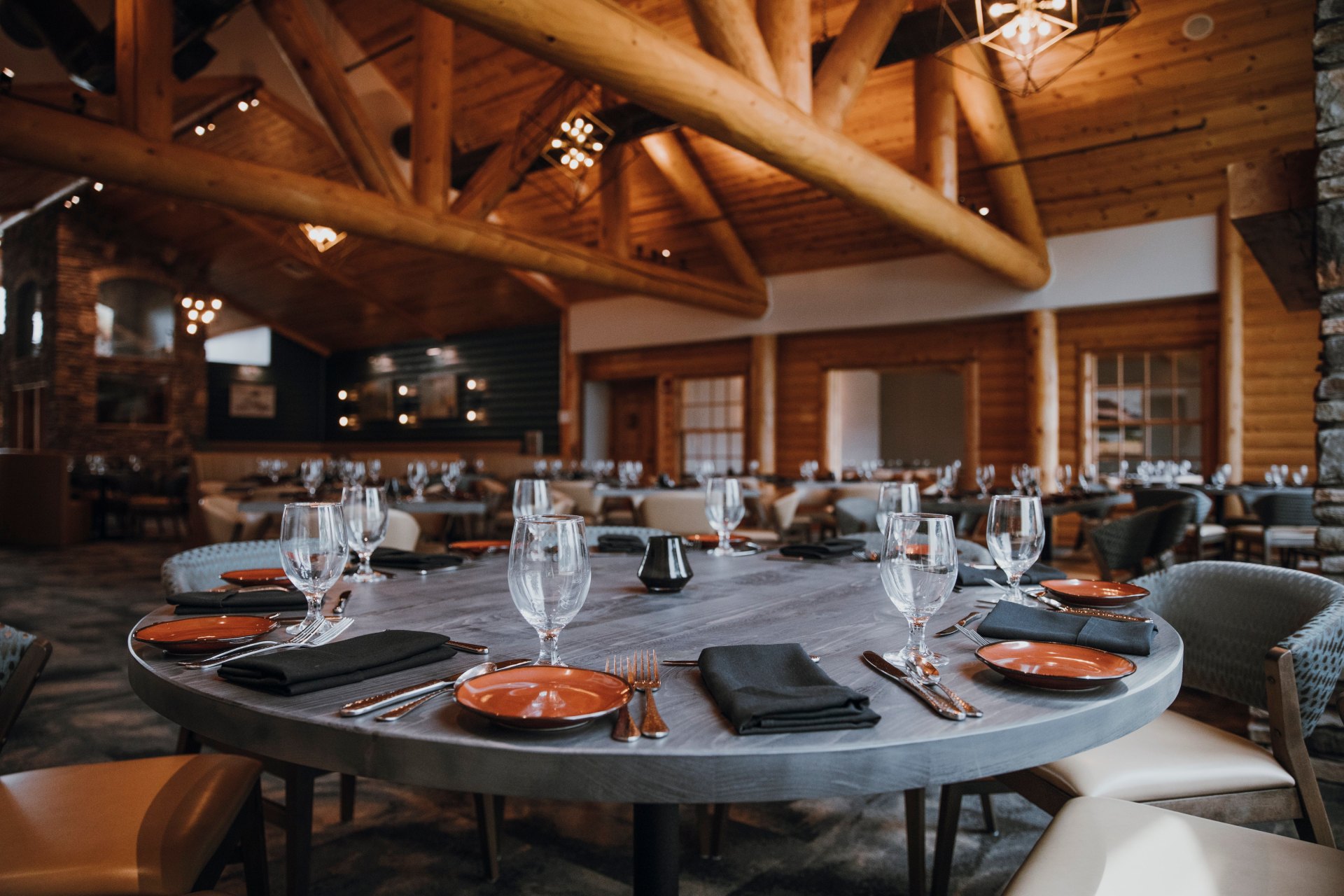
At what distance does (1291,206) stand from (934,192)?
12.0 ft

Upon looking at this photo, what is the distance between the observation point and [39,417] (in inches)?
542

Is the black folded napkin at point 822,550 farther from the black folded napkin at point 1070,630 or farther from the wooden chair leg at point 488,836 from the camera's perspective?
the wooden chair leg at point 488,836

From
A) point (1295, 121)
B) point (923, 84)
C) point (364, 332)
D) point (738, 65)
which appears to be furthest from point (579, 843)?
point (364, 332)

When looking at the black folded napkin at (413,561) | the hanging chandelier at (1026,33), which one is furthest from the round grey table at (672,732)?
the hanging chandelier at (1026,33)

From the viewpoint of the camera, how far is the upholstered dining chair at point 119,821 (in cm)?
111

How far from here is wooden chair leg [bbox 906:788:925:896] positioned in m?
1.83

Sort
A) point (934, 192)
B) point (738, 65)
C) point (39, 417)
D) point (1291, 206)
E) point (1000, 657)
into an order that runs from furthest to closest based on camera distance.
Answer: point (39, 417) < point (934, 192) < point (738, 65) < point (1291, 206) < point (1000, 657)

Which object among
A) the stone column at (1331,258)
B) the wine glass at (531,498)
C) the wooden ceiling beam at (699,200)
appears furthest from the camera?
the wooden ceiling beam at (699,200)

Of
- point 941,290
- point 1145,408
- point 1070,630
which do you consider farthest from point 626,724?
point 1145,408

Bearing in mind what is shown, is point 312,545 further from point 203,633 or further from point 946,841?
point 946,841

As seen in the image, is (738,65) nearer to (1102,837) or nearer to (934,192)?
(934,192)

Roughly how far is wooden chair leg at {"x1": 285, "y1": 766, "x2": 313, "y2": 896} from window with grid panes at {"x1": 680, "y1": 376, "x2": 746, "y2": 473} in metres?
9.80

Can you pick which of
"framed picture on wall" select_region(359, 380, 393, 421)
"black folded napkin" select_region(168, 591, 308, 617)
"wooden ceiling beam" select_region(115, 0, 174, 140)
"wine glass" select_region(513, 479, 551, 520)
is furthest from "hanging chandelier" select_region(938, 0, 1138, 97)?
"framed picture on wall" select_region(359, 380, 393, 421)

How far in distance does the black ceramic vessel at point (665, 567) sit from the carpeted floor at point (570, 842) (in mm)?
786
